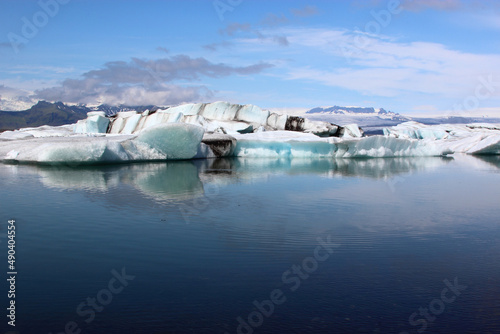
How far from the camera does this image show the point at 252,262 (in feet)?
11.5

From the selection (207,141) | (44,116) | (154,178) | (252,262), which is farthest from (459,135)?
(44,116)

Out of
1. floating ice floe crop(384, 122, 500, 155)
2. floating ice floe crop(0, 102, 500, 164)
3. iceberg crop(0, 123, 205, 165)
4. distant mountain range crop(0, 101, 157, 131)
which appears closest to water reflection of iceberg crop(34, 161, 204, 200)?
iceberg crop(0, 123, 205, 165)

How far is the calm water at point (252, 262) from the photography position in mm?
2572

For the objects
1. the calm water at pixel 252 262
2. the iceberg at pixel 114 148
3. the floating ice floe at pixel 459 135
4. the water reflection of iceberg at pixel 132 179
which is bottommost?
the calm water at pixel 252 262

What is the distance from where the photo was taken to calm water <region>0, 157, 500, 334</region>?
8.44 feet

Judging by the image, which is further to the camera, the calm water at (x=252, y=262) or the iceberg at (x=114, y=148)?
the iceberg at (x=114, y=148)

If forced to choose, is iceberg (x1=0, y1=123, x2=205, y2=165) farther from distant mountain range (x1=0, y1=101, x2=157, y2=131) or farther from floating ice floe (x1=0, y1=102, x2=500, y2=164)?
distant mountain range (x1=0, y1=101, x2=157, y2=131)

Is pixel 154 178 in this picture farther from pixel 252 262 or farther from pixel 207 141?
pixel 207 141

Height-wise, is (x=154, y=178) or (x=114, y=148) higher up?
(x=114, y=148)

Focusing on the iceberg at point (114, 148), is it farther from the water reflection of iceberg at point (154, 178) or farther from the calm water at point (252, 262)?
the calm water at point (252, 262)

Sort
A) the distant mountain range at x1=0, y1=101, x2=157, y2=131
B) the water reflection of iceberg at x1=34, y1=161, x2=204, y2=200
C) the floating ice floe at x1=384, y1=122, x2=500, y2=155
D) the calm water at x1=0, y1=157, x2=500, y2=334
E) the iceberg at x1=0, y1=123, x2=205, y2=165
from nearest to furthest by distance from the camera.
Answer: the calm water at x1=0, y1=157, x2=500, y2=334 < the water reflection of iceberg at x1=34, y1=161, x2=204, y2=200 < the iceberg at x1=0, y1=123, x2=205, y2=165 < the floating ice floe at x1=384, y1=122, x2=500, y2=155 < the distant mountain range at x1=0, y1=101, x2=157, y2=131

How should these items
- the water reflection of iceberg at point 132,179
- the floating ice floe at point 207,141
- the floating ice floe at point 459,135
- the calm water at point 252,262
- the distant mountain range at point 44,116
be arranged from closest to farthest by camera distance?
1. the calm water at point 252,262
2. the water reflection of iceberg at point 132,179
3. the floating ice floe at point 207,141
4. the floating ice floe at point 459,135
5. the distant mountain range at point 44,116

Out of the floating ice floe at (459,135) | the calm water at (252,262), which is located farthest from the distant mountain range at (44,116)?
the calm water at (252,262)

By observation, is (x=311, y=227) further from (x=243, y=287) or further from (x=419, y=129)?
(x=419, y=129)
